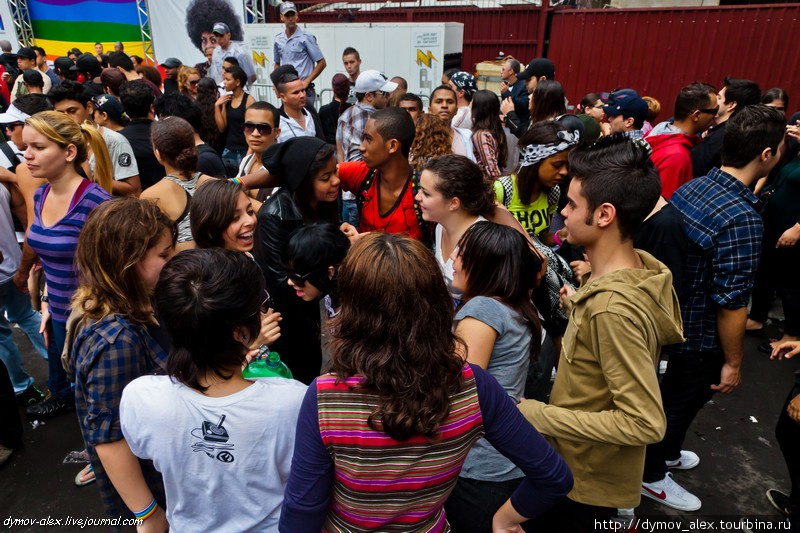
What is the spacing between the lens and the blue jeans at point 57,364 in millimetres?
3121

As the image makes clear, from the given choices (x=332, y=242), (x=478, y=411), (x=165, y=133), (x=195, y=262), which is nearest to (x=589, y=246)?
(x=478, y=411)

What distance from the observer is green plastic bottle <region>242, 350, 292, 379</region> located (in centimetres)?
190

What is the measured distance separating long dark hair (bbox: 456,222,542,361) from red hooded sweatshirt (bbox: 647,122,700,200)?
2.48 m

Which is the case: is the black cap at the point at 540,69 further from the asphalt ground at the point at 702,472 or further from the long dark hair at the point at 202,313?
the long dark hair at the point at 202,313

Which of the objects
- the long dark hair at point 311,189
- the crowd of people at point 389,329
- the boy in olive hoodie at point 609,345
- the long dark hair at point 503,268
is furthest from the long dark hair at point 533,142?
the long dark hair at point 503,268

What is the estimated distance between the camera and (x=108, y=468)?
1.65 metres

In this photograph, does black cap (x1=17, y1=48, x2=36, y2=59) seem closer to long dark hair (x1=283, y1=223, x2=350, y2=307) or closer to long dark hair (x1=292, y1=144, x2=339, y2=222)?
long dark hair (x1=292, y1=144, x2=339, y2=222)

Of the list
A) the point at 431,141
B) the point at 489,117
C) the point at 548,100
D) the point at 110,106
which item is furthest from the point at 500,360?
the point at 110,106

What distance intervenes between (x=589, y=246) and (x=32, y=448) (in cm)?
391

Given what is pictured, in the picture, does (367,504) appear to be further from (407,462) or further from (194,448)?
(194,448)

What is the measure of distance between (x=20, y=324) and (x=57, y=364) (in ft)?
2.76

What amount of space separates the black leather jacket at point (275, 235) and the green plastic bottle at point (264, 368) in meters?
0.62

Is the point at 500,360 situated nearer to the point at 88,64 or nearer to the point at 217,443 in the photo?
the point at 217,443

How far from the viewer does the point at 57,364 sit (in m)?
3.46
